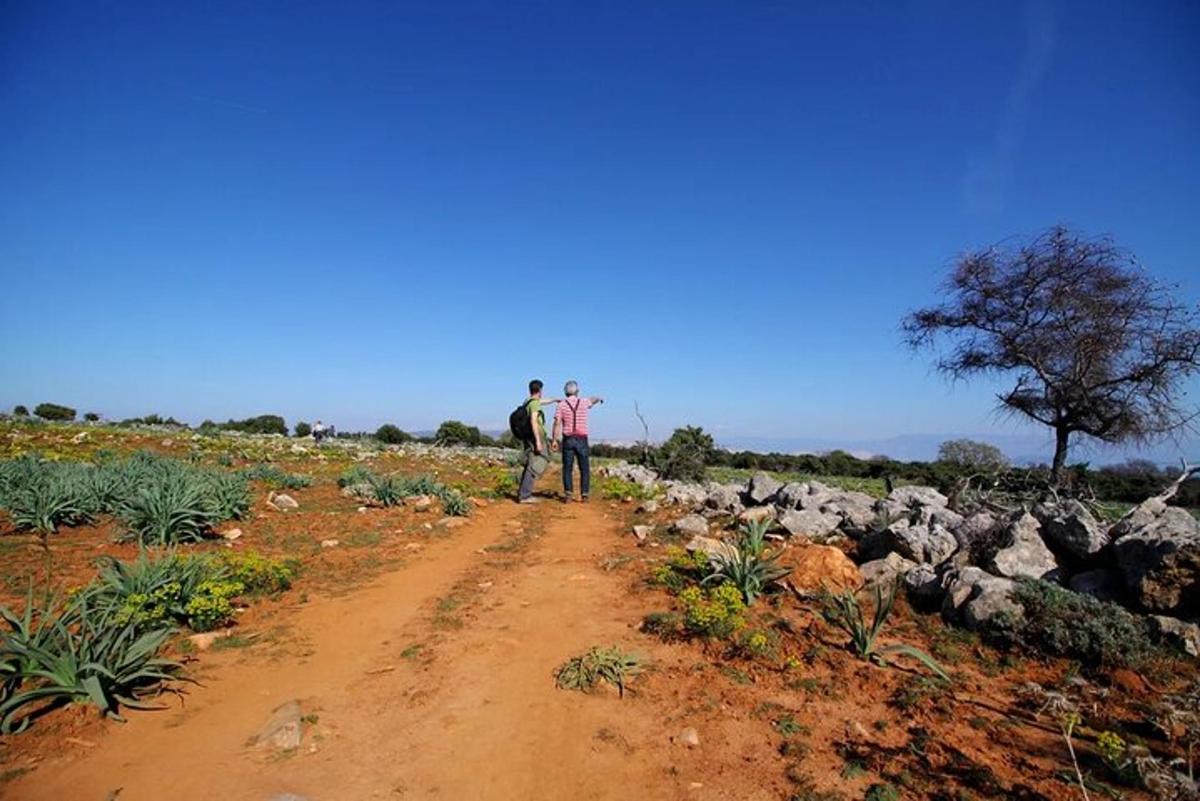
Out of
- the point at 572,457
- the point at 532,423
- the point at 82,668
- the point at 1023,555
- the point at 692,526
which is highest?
the point at 532,423

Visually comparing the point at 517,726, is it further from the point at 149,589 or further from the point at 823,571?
the point at 823,571

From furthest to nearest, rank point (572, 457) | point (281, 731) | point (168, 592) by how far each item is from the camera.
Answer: point (572, 457) < point (168, 592) < point (281, 731)

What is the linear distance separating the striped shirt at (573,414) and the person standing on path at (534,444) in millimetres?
268

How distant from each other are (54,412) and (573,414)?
40.9 m

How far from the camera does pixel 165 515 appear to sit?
321 inches

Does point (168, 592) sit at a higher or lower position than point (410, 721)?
Result: higher

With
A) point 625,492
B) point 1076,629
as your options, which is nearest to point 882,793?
point 1076,629

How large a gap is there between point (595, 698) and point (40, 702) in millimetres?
3890

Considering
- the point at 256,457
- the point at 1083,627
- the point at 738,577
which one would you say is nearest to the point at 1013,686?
the point at 1083,627

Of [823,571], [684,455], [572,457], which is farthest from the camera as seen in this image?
[684,455]

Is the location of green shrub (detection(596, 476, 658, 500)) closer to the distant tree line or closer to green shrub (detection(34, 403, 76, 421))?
Answer: the distant tree line

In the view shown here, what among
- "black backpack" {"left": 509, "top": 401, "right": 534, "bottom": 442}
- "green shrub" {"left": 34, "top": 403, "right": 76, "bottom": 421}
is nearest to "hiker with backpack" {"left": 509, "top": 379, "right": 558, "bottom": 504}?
"black backpack" {"left": 509, "top": 401, "right": 534, "bottom": 442}

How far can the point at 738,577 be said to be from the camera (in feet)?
21.7

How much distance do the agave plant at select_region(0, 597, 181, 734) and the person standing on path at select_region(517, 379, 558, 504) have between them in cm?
830
